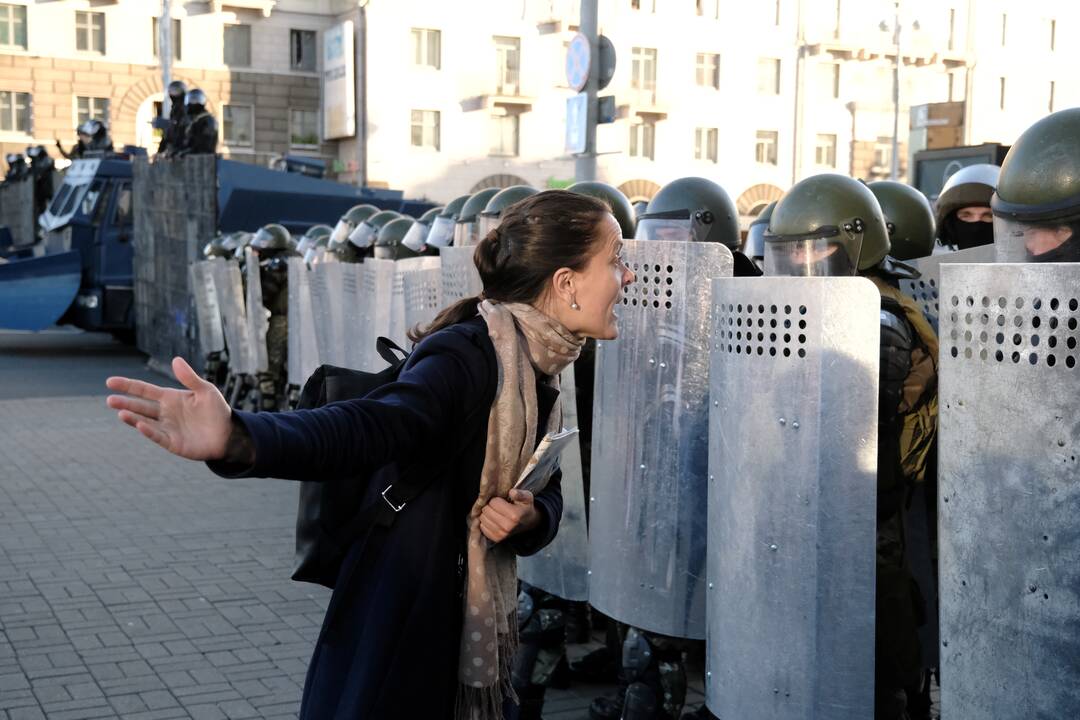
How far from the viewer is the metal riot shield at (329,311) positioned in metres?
8.99

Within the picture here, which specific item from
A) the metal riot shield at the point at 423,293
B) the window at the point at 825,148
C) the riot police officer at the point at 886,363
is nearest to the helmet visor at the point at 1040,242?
the riot police officer at the point at 886,363

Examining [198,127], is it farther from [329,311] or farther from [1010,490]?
[1010,490]

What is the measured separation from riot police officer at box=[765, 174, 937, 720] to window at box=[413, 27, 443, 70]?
45653mm

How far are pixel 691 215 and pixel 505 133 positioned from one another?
46.1 metres

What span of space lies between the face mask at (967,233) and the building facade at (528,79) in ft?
128

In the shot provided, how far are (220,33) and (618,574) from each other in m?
46.5

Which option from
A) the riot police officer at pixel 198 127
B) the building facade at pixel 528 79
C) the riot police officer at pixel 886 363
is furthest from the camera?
the building facade at pixel 528 79

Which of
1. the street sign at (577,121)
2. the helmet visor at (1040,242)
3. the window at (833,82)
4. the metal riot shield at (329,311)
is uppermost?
the window at (833,82)

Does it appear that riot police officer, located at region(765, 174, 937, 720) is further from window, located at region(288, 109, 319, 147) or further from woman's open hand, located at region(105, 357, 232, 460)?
window, located at region(288, 109, 319, 147)

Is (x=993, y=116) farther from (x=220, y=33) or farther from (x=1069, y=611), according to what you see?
(x=1069, y=611)

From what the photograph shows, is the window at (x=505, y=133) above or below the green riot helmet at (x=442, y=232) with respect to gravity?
above

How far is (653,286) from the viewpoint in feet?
14.4

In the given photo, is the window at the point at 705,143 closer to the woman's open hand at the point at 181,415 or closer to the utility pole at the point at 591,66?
the utility pole at the point at 591,66

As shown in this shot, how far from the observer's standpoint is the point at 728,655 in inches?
148
